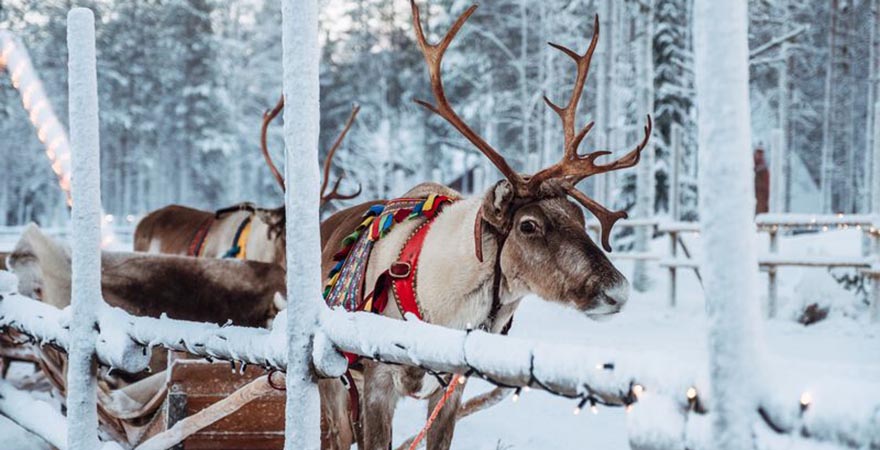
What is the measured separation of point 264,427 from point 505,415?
148 cm

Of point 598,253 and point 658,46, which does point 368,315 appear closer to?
point 598,253

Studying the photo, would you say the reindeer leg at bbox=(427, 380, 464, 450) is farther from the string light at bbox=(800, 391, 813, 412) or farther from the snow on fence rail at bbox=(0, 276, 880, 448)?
the string light at bbox=(800, 391, 813, 412)

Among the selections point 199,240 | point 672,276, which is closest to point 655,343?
point 672,276

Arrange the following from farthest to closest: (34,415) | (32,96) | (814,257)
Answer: (814,257) → (32,96) → (34,415)

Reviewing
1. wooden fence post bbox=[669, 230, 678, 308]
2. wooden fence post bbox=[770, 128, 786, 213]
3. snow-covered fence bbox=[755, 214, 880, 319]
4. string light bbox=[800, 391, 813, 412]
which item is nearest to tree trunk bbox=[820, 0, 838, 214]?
wooden fence post bbox=[770, 128, 786, 213]

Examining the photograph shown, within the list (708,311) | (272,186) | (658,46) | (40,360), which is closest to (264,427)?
(40,360)

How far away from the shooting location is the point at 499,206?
2.68m

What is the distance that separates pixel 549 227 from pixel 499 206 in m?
0.18

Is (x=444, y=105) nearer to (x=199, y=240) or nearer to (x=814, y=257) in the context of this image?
(x=199, y=240)

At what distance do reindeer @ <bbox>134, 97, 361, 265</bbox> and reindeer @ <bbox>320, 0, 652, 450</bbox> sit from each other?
3.11 metres

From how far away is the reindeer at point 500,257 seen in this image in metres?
2.59

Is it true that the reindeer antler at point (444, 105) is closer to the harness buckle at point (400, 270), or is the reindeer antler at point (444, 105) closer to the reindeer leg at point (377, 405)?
the harness buckle at point (400, 270)

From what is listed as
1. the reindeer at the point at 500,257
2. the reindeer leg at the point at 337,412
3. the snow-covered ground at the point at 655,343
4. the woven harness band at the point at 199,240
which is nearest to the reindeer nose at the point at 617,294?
the reindeer at the point at 500,257

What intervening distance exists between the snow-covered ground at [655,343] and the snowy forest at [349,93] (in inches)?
415
